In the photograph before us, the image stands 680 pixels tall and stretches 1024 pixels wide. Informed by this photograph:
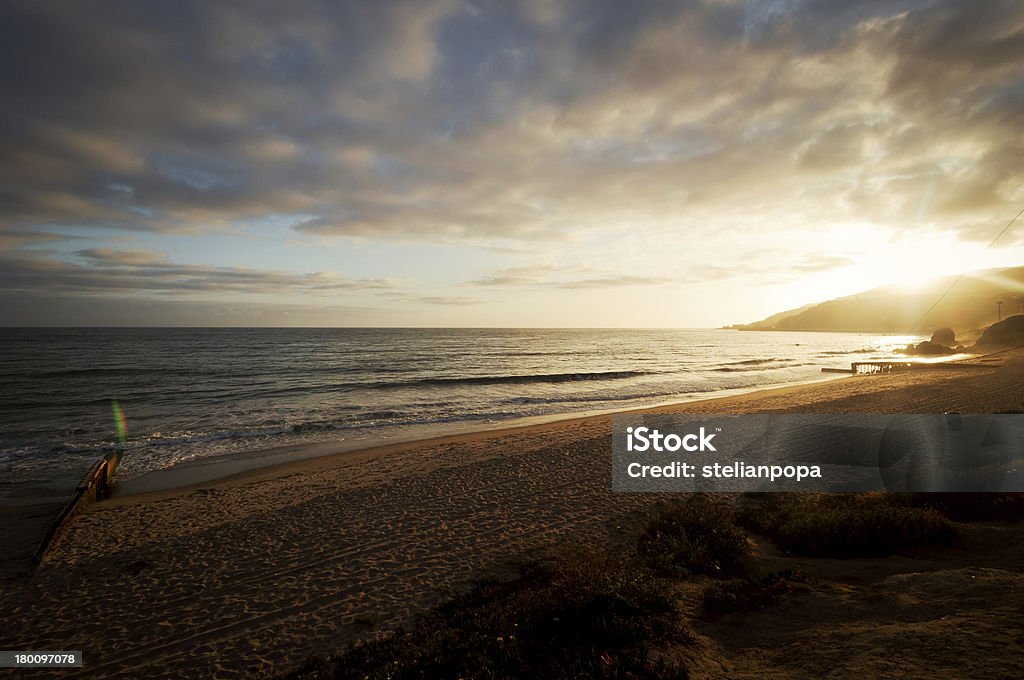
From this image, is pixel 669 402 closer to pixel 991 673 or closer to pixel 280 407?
pixel 280 407

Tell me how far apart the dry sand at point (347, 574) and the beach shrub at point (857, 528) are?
712 millimetres

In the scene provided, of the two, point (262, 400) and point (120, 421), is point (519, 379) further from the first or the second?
point (120, 421)

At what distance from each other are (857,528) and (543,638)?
6.10 metres

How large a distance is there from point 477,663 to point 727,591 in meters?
3.45

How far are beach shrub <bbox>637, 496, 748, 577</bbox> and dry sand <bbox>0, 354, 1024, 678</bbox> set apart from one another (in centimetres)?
107

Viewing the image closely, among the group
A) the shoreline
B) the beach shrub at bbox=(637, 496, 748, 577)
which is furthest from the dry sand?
the beach shrub at bbox=(637, 496, 748, 577)

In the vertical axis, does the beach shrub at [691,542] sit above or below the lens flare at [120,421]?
above

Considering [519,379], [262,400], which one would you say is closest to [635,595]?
[262,400]

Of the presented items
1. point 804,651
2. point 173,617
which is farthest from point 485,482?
point 804,651

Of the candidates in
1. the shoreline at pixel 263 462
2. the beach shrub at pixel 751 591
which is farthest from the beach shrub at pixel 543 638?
the shoreline at pixel 263 462

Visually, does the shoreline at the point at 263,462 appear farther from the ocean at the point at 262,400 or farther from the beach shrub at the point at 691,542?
the beach shrub at the point at 691,542

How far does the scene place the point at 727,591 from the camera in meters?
6.09

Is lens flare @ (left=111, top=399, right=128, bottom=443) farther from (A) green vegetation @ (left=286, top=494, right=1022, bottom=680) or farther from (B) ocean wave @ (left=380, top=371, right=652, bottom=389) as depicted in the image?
(A) green vegetation @ (left=286, top=494, right=1022, bottom=680)

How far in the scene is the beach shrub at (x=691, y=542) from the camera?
7.29m
